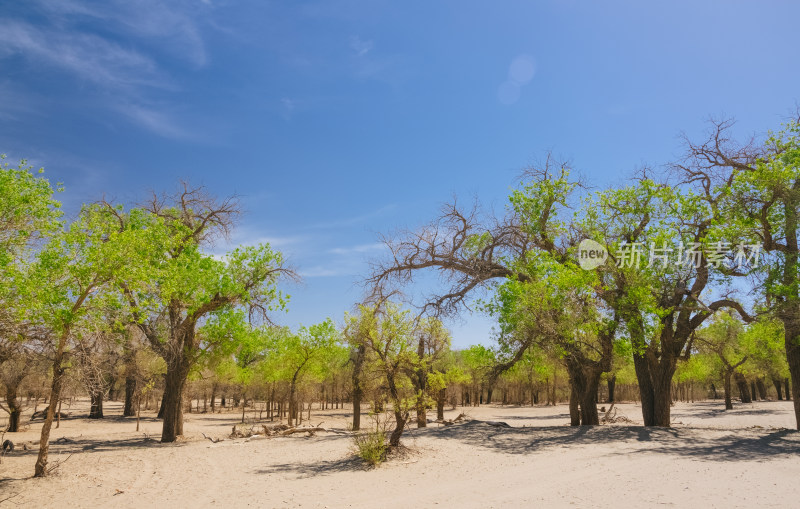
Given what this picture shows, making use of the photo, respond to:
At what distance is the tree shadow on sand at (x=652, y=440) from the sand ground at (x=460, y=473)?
0.12 feet

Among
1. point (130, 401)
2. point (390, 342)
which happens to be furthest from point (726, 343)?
point (130, 401)

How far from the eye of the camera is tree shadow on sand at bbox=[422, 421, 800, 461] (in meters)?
12.7

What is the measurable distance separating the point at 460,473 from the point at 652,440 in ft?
23.8

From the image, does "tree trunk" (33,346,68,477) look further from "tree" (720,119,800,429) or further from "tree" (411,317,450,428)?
"tree" (720,119,800,429)

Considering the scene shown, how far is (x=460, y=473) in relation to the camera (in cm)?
1166

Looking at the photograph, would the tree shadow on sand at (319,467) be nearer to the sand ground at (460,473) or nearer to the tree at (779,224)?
the sand ground at (460,473)

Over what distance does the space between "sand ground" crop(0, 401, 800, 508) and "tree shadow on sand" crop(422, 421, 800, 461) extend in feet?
0.12

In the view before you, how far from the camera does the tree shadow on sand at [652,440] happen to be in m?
12.7

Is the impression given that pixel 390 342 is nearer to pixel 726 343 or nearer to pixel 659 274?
pixel 659 274

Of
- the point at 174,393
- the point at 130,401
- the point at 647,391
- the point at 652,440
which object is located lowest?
the point at 130,401

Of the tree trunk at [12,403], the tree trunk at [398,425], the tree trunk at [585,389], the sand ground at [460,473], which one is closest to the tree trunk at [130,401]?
the tree trunk at [12,403]

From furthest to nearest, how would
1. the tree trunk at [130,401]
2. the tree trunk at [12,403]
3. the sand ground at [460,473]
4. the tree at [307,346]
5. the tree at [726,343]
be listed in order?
1. the tree trunk at [130,401]
2. the tree at [307,346]
3. the tree trunk at [12,403]
4. the tree at [726,343]
5. the sand ground at [460,473]

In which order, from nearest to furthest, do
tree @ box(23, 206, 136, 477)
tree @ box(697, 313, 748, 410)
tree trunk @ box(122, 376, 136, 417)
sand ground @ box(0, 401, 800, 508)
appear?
sand ground @ box(0, 401, 800, 508) < tree @ box(23, 206, 136, 477) < tree @ box(697, 313, 748, 410) < tree trunk @ box(122, 376, 136, 417)

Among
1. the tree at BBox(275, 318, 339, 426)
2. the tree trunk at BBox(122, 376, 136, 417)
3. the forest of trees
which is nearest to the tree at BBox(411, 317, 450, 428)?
the forest of trees
